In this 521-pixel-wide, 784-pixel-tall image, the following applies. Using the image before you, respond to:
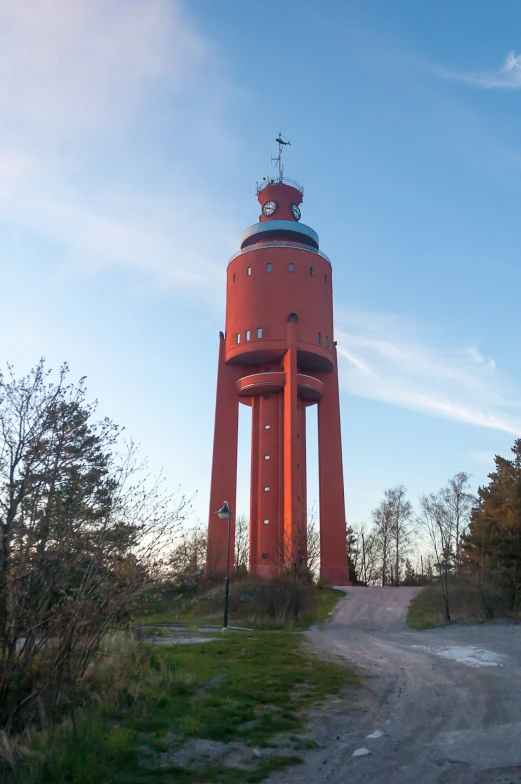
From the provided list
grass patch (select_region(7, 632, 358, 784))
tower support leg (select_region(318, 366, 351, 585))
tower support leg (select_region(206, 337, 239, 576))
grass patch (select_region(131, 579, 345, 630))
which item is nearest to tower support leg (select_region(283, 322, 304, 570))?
tower support leg (select_region(318, 366, 351, 585))

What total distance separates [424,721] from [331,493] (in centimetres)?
3077

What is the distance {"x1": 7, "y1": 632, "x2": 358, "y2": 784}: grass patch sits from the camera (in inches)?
217

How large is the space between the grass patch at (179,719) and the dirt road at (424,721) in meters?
0.45

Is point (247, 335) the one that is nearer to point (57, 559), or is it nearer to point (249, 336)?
point (249, 336)

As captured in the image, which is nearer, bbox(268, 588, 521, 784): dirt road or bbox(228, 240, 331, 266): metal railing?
bbox(268, 588, 521, 784): dirt road

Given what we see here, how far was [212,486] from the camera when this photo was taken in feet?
121

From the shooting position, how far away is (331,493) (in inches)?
1486

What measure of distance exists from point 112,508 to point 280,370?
3106 cm

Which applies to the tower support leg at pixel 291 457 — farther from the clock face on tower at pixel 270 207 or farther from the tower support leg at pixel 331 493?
the clock face on tower at pixel 270 207

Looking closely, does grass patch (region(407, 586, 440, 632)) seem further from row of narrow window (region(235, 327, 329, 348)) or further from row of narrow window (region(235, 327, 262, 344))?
row of narrow window (region(235, 327, 262, 344))

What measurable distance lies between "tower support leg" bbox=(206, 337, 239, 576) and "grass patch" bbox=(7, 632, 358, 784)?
25.0 metres

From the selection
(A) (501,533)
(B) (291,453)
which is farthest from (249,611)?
(B) (291,453)

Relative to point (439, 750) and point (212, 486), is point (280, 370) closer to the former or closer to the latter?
point (212, 486)

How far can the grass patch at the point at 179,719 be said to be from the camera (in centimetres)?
550
